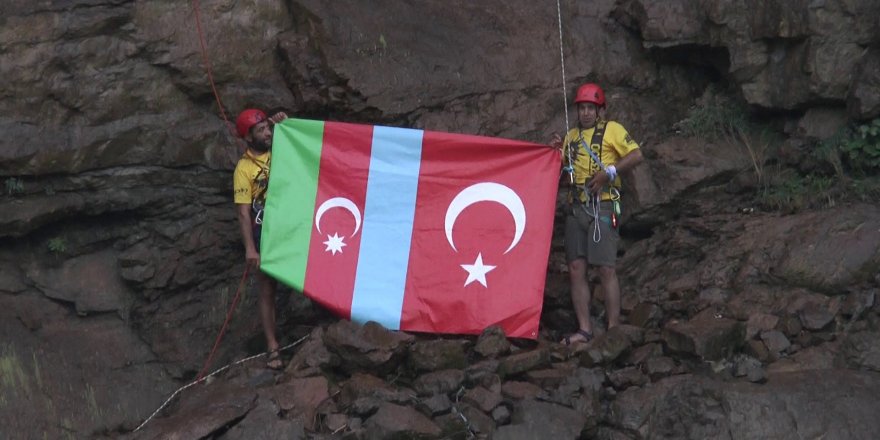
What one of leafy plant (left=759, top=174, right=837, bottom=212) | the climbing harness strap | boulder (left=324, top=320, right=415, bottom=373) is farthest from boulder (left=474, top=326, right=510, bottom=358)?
leafy plant (left=759, top=174, right=837, bottom=212)

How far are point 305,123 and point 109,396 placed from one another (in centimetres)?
211

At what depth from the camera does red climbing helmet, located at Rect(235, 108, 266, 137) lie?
7180 millimetres

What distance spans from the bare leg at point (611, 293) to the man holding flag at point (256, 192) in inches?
83.5

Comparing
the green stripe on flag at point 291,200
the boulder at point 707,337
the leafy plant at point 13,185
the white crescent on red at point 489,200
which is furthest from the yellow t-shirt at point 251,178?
the boulder at point 707,337

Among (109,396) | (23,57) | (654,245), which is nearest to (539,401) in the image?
(654,245)

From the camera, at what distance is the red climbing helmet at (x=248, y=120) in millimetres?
7180

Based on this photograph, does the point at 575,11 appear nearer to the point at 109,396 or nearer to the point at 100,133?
the point at 100,133

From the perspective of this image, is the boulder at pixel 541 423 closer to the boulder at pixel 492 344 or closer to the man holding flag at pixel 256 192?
the boulder at pixel 492 344

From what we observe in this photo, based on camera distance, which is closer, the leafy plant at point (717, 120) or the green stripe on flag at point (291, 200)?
the green stripe on flag at point (291, 200)

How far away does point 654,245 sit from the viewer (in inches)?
317

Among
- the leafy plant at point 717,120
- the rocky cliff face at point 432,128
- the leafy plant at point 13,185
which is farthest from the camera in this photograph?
the leafy plant at point 717,120

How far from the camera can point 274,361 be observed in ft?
22.9

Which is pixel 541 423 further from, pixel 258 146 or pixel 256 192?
pixel 258 146

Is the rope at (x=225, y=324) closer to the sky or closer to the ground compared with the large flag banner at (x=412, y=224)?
closer to the ground
